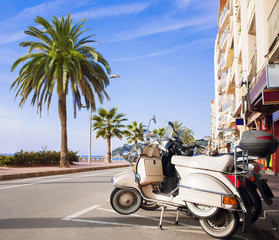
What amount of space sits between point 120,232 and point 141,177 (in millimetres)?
1021

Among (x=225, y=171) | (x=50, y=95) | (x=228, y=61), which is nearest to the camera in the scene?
(x=225, y=171)

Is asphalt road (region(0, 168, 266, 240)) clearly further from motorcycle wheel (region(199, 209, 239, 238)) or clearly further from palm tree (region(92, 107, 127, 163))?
palm tree (region(92, 107, 127, 163))

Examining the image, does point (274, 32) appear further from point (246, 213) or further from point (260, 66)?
point (246, 213)

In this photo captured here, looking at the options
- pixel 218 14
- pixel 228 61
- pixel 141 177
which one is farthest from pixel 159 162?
pixel 218 14

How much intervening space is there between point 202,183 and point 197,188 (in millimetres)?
96

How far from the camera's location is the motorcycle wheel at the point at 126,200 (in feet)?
17.9

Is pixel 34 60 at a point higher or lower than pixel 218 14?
lower

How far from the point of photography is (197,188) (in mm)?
4301

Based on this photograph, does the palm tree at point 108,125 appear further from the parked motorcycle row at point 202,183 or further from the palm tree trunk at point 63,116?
the parked motorcycle row at point 202,183

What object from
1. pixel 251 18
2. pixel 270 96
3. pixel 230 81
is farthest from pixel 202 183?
pixel 230 81

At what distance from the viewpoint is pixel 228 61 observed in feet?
115

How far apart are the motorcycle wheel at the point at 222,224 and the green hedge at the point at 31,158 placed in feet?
69.0

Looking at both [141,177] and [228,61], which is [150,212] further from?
[228,61]

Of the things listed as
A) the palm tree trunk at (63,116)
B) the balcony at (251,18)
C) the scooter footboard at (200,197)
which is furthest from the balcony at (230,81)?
the scooter footboard at (200,197)
